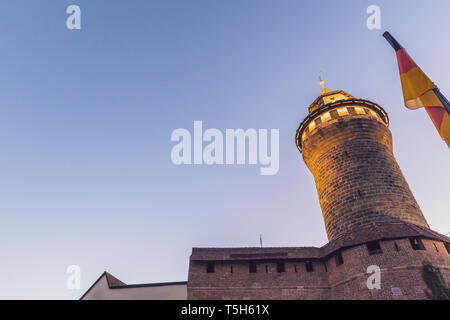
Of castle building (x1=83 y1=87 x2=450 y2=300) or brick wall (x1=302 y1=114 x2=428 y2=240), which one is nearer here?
castle building (x1=83 y1=87 x2=450 y2=300)

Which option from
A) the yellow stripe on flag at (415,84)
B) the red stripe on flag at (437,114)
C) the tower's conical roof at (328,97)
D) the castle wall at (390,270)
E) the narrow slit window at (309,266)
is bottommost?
the castle wall at (390,270)

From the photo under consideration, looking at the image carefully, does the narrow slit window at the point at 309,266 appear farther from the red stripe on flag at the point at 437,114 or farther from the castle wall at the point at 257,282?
the red stripe on flag at the point at 437,114

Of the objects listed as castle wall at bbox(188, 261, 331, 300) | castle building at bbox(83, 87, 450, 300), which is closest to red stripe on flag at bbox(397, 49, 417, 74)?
castle building at bbox(83, 87, 450, 300)

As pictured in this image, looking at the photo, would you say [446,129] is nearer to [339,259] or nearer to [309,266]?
[339,259]

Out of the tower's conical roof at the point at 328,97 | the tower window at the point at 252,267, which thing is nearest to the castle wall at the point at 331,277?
the tower window at the point at 252,267

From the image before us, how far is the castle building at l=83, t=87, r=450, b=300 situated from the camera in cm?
1345

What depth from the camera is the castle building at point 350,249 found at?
44.4ft

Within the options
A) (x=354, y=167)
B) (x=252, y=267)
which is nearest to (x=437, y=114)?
(x=354, y=167)

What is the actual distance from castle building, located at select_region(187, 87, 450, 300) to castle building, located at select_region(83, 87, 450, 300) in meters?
0.04

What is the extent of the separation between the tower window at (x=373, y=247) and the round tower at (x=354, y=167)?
1.15m

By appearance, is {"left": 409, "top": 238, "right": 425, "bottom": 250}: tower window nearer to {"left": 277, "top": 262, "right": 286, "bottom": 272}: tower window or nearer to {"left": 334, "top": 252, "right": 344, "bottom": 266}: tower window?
{"left": 334, "top": 252, "right": 344, "bottom": 266}: tower window

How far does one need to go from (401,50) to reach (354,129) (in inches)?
433

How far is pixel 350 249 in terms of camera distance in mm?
14766
